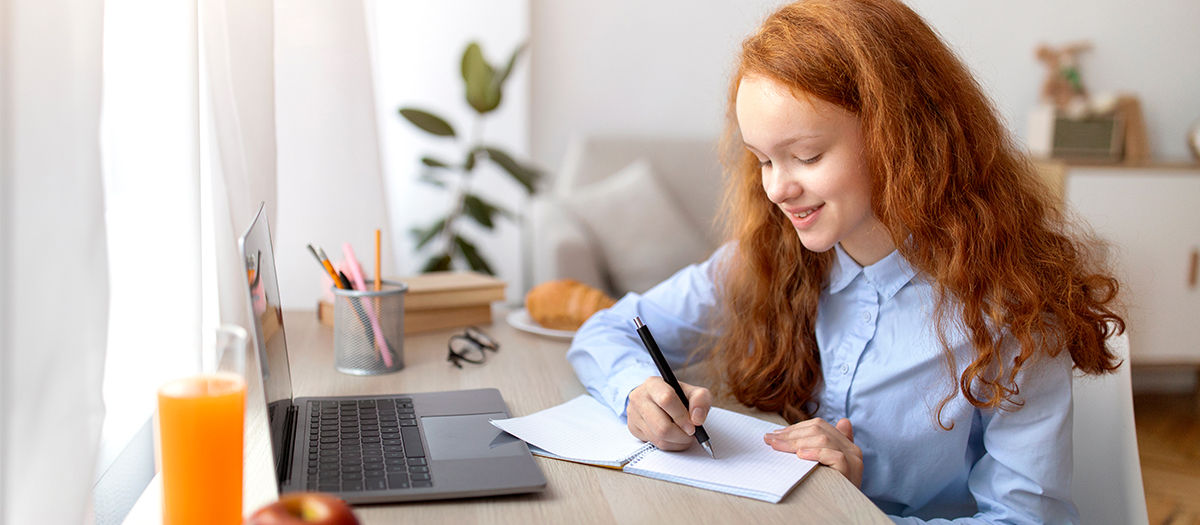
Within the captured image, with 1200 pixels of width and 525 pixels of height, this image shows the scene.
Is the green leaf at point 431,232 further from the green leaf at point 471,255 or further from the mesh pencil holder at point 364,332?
the mesh pencil holder at point 364,332

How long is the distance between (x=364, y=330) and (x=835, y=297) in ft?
1.89

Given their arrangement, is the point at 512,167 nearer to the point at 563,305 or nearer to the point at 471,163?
the point at 471,163

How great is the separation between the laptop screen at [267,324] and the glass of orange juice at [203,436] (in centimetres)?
5

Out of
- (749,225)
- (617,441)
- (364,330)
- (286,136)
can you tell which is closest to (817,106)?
(749,225)

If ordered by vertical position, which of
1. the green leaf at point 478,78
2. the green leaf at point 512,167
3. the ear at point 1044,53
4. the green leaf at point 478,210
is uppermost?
the ear at point 1044,53

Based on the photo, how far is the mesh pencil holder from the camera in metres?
1.18

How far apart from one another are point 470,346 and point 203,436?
679 millimetres

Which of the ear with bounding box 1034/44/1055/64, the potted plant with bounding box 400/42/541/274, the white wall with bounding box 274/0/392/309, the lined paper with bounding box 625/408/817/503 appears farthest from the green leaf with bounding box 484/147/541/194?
the ear with bounding box 1034/44/1055/64

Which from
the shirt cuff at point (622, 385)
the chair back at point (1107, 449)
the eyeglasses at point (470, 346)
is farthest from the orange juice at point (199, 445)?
the chair back at point (1107, 449)

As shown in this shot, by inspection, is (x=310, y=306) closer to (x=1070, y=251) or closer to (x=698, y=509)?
(x=698, y=509)

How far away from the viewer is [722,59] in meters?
3.47

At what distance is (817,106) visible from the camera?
96 centimetres

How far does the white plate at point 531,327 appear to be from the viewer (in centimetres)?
141

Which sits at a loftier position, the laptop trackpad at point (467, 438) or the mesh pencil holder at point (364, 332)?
the mesh pencil holder at point (364, 332)
